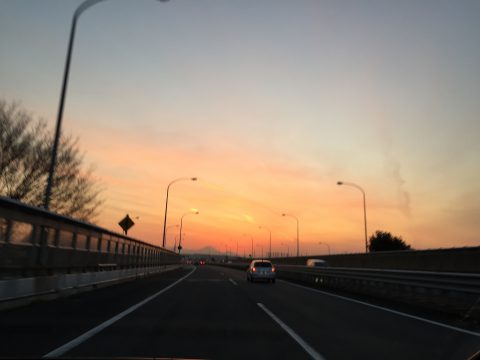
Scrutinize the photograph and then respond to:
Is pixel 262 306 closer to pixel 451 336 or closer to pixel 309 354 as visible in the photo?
pixel 451 336

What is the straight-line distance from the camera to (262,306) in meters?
15.3

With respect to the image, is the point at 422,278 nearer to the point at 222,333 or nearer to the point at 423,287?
the point at 423,287

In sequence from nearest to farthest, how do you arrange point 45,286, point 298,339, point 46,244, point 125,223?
1. point 298,339
2. point 45,286
3. point 46,244
4. point 125,223

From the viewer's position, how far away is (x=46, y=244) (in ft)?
50.4

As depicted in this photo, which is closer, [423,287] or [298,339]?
[298,339]

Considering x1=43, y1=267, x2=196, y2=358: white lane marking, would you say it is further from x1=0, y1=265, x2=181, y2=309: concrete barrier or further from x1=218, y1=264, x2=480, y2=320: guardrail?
x1=218, y1=264, x2=480, y2=320: guardrail

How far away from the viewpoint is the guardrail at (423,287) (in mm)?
13453

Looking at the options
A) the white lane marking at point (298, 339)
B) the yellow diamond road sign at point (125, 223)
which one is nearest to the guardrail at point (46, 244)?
the white lane marking at point (298, 339)

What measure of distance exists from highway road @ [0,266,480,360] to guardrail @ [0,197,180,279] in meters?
1.22

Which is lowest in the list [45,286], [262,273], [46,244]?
[45,286]

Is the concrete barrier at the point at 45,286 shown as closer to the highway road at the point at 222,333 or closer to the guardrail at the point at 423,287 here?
the highway road at the point at 222,333

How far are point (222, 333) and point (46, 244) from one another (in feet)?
26.9

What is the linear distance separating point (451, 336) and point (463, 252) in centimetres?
1883

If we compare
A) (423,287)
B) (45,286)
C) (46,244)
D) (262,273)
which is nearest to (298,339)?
(423,287)
